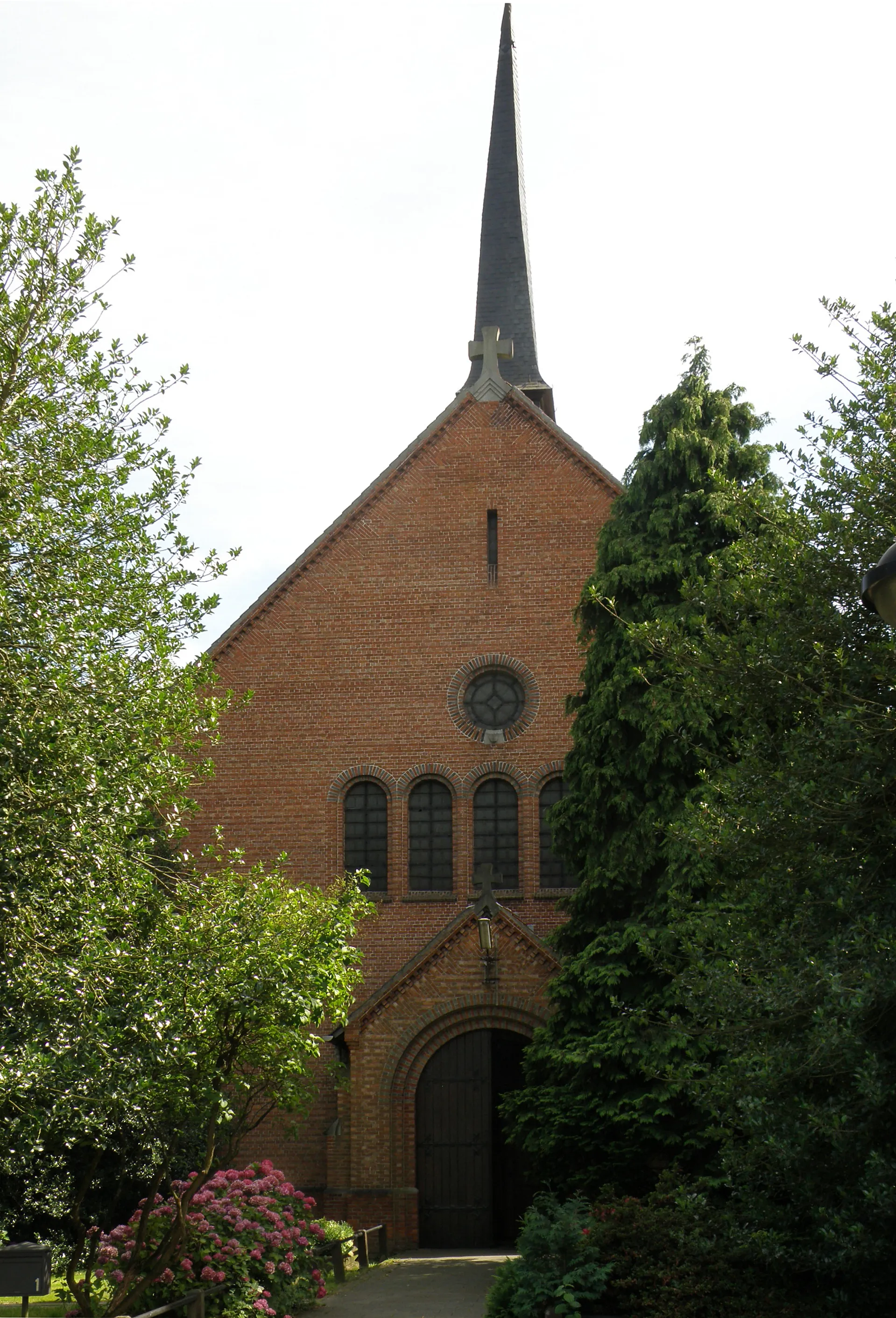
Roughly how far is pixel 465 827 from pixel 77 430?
13.4m

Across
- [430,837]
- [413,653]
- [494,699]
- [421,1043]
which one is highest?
[413,653]

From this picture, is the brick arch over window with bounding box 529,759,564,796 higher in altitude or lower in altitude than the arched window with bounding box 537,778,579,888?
higher

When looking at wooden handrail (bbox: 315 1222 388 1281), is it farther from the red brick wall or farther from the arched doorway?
the red brick wall

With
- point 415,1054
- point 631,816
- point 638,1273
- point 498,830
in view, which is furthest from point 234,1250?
point 498,830

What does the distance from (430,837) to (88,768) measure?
13.9 meters

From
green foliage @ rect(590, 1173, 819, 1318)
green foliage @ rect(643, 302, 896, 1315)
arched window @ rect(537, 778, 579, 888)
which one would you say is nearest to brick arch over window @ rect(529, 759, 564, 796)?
arched window @ rect(537, 778, 579, 888)

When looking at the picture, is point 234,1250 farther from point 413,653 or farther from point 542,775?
point 413,653

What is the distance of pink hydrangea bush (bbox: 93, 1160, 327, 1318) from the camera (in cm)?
1288

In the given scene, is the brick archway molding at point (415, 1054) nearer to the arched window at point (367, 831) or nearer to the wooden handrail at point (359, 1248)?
the wooden handrail at point (359, 1248)

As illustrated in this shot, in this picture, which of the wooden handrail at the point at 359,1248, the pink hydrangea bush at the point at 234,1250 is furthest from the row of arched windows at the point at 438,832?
the pink hydrangea bush at the point at 234,1250

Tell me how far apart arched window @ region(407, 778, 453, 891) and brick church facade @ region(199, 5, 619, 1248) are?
0.03 metres

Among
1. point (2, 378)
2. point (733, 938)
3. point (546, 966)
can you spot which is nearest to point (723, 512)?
point (546, 966)

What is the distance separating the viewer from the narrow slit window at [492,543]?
2231 cm

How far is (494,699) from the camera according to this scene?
21906 millimetres
